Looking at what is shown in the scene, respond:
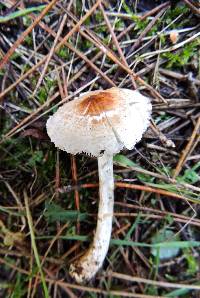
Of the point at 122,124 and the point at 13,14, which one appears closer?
the point at 122,124

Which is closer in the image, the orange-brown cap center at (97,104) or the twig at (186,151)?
the orange-brown cap center at (97,104)

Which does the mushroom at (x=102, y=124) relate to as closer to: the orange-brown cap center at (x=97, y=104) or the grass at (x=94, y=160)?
the orange-brown cap center at (x=97, y=104)

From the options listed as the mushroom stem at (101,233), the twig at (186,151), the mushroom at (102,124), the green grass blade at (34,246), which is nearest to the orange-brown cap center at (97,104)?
the mushroom at (102,124)

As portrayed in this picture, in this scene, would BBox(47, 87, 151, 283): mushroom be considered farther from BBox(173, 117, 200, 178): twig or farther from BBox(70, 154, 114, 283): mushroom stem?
BBox(173, 117, 200, 178): twig

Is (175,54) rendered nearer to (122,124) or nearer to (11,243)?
(122,124)

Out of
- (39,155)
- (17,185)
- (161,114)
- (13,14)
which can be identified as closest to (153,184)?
(161,114)
